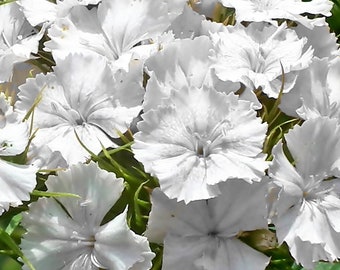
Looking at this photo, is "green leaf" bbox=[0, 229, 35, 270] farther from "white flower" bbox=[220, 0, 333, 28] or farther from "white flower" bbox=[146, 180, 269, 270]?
"white flower" bbox=[220, 0, 333, 28]

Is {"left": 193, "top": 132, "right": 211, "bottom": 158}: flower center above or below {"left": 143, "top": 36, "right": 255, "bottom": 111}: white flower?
below

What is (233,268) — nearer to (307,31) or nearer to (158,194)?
(158,194)

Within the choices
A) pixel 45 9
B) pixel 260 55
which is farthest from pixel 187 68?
pixel 45 9

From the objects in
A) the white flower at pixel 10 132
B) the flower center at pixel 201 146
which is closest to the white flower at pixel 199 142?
the flower center at pixel 201 146

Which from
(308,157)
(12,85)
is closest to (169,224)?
(308,157)

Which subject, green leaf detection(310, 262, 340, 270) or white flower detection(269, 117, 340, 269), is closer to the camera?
white flower detection(269, 117, 340, 269)

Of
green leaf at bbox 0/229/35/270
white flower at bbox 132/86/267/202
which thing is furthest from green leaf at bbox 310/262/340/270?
green leaf at bbox 0/229/35/270

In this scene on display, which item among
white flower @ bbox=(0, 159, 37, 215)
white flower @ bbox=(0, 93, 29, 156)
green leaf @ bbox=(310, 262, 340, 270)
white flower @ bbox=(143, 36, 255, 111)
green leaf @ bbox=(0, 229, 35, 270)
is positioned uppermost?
white flower @ bbox=(143, 36, 255, 111)
